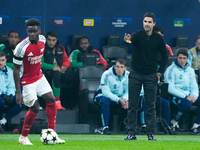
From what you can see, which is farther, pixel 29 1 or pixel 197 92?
pixel 29 1

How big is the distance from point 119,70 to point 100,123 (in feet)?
5.07

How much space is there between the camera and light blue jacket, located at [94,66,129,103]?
14.3 meters

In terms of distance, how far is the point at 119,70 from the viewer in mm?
14258

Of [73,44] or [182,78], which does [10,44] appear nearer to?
[73,44]

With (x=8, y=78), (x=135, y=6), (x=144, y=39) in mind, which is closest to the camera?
(x=144, y=39)

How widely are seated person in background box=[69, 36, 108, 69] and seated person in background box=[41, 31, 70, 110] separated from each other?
321 mm

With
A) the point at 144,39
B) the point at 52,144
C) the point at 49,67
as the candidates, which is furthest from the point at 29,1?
the point at 52,144

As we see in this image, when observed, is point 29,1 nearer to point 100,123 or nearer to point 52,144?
point 100,123

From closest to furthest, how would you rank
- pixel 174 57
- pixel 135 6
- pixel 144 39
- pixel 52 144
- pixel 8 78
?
1. pixel 52 144
2. pixel 144 39
3. pixel 8 78
4. pixel 174 57
5. pixel 135 6

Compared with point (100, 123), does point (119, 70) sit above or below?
above

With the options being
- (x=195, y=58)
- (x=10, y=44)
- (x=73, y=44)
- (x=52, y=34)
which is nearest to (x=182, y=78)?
(x=195, y=58)

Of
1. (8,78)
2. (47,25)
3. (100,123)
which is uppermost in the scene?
(47,25)

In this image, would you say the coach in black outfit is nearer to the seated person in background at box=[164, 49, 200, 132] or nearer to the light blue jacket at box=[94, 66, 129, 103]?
the light blue jacket at box=[94, 66, 129, 103]

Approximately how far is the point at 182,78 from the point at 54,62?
9.83 feet
